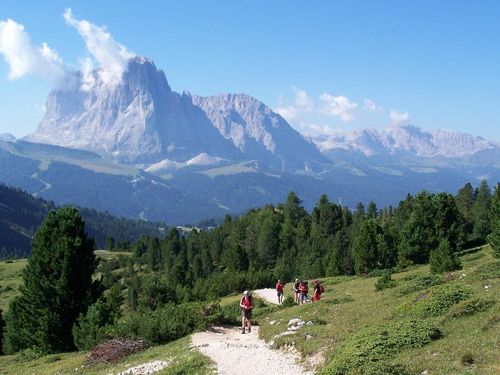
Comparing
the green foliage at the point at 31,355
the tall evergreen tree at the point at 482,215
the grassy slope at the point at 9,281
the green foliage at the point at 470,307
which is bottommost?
the grassy slope at the point at 9,281

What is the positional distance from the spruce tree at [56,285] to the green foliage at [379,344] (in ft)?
98.5

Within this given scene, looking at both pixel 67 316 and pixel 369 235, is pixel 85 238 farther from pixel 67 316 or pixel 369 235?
pixel 369 235

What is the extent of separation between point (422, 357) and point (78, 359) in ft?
73.6

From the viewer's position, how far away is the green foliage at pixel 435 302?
2445 cm

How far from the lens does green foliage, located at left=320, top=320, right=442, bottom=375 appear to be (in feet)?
59.1

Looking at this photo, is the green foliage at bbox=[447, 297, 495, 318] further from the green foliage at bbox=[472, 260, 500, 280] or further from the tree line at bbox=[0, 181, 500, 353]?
the tree line at bbox=[0, 181, 500, 353]

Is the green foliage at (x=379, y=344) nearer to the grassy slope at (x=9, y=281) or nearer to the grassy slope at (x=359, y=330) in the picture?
the grassy slope at (x=359, y=330)

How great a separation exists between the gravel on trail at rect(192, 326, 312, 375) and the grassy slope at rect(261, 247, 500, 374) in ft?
3.03

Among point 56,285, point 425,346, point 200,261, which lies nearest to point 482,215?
point 200,261

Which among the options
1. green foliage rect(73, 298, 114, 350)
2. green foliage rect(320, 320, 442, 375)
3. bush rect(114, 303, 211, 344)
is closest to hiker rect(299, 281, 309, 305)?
bush rect(114, 303, 211, 344)

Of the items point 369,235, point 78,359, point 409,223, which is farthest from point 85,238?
point 409,223

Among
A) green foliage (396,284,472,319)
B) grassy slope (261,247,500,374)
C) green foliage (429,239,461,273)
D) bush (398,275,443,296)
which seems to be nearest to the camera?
grassy slope (261,247,500,374)

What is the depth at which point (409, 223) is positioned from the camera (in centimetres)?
7812

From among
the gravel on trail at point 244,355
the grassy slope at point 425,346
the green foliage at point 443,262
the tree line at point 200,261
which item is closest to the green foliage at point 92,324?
the tree line at point 200,261
